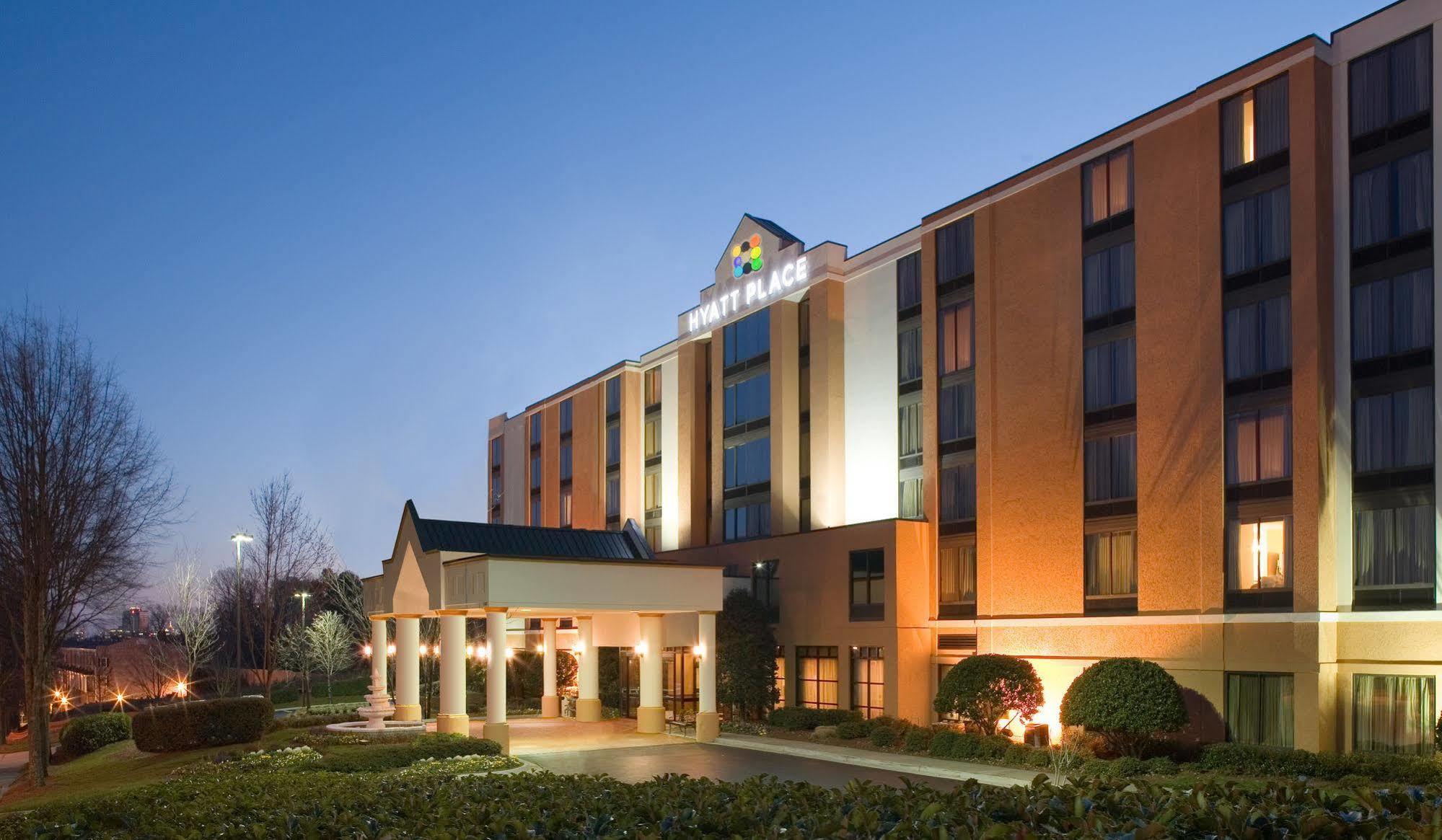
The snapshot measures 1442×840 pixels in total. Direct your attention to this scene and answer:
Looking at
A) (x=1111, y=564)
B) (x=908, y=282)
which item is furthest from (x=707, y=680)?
(x=908, y=282)

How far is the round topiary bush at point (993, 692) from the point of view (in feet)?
101

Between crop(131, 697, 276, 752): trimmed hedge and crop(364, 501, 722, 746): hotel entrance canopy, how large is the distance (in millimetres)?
4031

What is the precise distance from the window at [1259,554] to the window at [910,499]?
36.9ft

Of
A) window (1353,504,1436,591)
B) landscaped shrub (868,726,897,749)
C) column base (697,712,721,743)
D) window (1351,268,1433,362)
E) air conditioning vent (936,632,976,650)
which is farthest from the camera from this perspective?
column base (697,712,721,743)

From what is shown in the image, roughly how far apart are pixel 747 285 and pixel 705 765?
2252 cm

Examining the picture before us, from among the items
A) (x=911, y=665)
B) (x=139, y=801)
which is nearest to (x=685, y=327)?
(x=911, y=665)

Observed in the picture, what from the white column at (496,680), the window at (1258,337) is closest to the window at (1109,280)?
the window at (1258,337)

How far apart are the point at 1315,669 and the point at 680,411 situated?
97.7ft

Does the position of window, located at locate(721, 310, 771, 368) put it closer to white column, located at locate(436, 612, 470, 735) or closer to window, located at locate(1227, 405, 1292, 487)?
white column, located at locate(436, 612, 470, 735)

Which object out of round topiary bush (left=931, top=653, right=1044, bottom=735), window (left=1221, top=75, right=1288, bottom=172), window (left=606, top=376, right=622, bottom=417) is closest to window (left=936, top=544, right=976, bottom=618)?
round topiary bush (left=931, top=653, right=1044, bottom=735)

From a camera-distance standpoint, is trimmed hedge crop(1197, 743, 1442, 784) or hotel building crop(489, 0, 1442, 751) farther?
hotel building crop(489, 0, 1442, 751)

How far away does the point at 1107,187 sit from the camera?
31.9m

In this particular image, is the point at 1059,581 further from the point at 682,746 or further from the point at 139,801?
the point at 139,801

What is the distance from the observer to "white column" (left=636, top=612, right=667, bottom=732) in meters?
36.1
